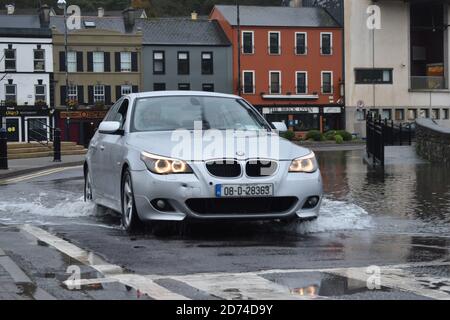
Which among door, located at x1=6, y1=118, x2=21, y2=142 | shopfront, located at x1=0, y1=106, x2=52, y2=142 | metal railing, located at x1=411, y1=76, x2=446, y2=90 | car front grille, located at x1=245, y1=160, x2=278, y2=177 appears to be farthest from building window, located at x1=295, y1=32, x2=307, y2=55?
car front grille, located at x1=245, y1=160, x2=278, y2=177

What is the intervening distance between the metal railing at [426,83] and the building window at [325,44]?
8256 millimetres

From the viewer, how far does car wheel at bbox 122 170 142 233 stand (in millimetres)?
8070

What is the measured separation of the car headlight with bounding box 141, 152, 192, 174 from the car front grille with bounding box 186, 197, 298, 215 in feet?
1.09

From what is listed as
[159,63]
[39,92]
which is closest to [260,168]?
[39,92]

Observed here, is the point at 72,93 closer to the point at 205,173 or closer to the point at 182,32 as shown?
the point at 182,32

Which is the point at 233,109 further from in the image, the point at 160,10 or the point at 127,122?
the point at 160,10

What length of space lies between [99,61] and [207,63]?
8.74 metres

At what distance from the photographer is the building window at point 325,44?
6524 cm

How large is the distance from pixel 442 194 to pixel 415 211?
208 cm

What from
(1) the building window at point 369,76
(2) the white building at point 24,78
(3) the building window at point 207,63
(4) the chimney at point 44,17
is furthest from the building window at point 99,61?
(1) the building window at point 369,76

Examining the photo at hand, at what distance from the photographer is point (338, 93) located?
65.3 m

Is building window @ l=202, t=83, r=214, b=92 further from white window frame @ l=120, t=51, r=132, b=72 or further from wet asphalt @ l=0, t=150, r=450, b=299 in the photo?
wet asphalt @ l=0, t=150, r=450, b=299

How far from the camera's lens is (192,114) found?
902 centimetres
